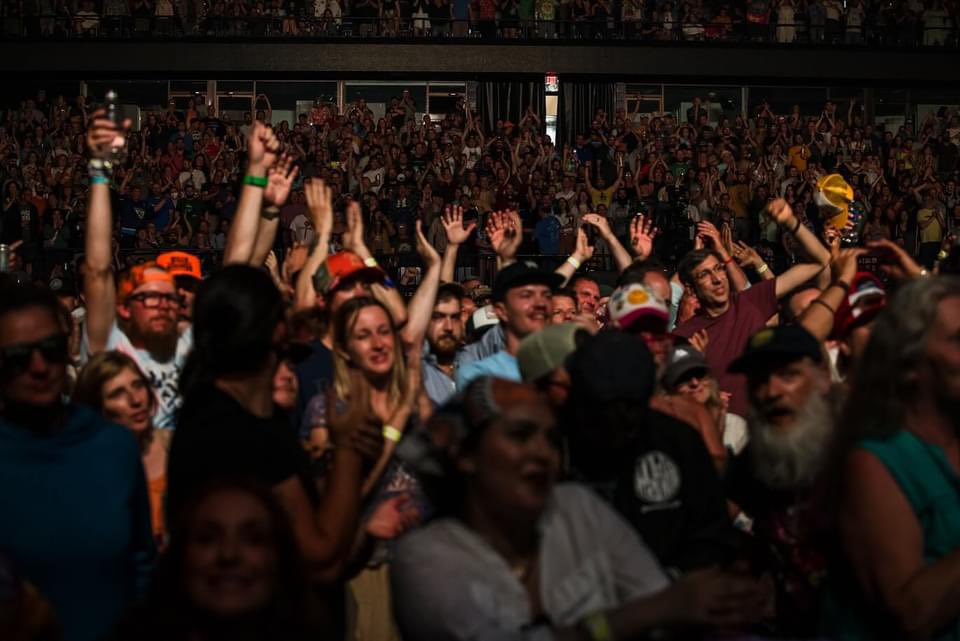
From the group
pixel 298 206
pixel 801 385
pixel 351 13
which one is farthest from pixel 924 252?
pixel 801 385

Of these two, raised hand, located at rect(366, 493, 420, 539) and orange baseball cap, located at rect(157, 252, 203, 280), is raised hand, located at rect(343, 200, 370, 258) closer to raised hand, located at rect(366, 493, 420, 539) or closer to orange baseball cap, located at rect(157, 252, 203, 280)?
orange baseball cap, located at rect(157, 252, 203, 280)

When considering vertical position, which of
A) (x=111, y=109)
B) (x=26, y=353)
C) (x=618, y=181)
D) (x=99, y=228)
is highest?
(x=111, y=109)

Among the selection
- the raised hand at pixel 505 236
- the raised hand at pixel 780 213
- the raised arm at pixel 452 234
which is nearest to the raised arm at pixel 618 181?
the raised hand at pixel 505 236

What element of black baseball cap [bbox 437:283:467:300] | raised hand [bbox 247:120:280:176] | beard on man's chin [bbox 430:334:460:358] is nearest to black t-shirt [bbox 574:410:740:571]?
raised hand [bbox 247:120:280:176]

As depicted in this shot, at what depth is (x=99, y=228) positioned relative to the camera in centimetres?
524

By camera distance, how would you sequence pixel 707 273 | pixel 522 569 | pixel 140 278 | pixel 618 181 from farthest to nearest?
pixel 618 181
pixel 707 273
pixel 140 278
pixel 522 569

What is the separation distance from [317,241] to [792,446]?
10.3 feet

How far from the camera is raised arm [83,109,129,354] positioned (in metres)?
5.24

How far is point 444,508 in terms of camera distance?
10.6ft

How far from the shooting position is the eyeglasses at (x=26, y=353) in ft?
12.2

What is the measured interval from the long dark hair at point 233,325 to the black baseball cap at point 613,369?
0.87m

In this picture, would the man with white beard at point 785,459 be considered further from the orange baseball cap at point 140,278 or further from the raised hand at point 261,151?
the orange baseball cap at point 140,278

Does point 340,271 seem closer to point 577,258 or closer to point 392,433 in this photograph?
point 392,433

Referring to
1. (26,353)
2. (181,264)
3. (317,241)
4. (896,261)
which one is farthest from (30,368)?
(181,264)
